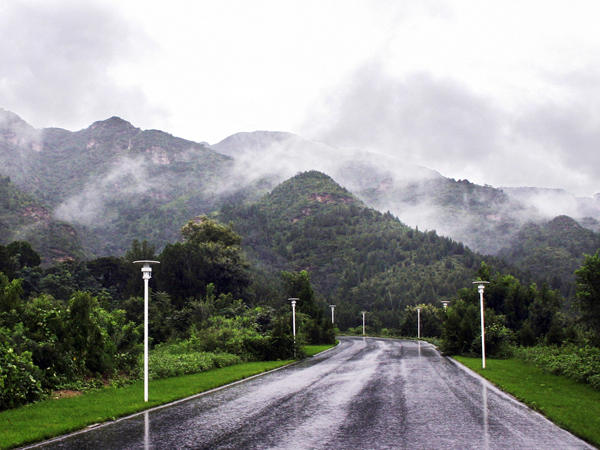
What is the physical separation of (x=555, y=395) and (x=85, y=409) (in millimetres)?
13064

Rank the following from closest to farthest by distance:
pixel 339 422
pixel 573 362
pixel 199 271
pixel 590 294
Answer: pixel 339 422 → pixel 590 294 → pixel 573 362 → pixel 199 271

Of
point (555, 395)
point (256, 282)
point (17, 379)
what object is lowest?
point (555, 395)

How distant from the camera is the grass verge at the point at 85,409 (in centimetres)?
976

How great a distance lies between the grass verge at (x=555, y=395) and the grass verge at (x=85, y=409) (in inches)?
383

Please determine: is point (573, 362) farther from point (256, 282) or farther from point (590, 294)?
point (256, 282)

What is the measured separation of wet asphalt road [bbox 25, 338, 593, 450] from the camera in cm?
898

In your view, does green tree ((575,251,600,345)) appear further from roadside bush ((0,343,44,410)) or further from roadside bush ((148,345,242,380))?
roadside bush ((0,343,44,410))

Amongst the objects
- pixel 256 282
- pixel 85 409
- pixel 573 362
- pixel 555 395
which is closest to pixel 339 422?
pixel 85 409

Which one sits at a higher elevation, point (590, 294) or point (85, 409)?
point (590, 294)

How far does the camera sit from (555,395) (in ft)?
48.8

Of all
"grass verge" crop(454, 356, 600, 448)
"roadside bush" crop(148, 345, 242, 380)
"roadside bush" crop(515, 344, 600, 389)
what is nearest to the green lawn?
"roadside bush" crop(148, 345, 242, 380)

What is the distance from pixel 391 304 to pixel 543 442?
272 ft

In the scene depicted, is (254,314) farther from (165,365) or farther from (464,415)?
(464,415)

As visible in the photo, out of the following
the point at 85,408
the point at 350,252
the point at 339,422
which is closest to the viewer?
the point at 339,422
